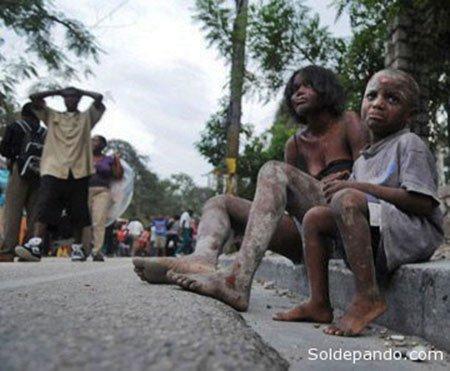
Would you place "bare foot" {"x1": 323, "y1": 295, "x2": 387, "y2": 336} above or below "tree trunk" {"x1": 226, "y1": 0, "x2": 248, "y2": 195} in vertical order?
A: below

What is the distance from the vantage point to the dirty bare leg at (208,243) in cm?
243

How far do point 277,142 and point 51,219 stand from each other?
43.2 ft

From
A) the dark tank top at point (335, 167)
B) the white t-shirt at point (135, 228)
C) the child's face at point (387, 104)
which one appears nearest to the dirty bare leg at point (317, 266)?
the child's face at point (387, 104)

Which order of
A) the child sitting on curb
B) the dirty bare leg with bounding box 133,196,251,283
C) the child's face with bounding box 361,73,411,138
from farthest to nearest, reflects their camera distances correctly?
the dirty bare leg with bounding box 133,196,251,283, the child's face with bounding box 361,73,411,138, the child sitting on curb

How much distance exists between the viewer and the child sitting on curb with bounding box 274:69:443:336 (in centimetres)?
191

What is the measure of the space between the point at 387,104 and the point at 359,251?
73cm

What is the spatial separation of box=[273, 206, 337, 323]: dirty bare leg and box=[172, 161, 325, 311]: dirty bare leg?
0.48ft

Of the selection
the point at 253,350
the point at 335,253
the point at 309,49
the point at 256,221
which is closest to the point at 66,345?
the point at 253,350

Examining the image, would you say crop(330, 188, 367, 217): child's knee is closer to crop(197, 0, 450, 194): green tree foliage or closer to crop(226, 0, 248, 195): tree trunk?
crop(197, 0, 450, 194): green tree foliage

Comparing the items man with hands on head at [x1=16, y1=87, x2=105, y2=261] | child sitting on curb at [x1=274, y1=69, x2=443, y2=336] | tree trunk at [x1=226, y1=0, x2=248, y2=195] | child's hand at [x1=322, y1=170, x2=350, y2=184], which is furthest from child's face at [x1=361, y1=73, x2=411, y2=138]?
tree trunk at [x1=226, y1=0, x2=248, y2=195]

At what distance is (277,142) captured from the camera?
1814cm

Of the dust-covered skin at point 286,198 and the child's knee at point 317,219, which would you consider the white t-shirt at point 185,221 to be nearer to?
the dust-covered skin at point 286,198

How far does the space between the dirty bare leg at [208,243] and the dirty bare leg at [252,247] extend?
18 centimetres

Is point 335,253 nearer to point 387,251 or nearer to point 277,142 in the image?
point 387,251
